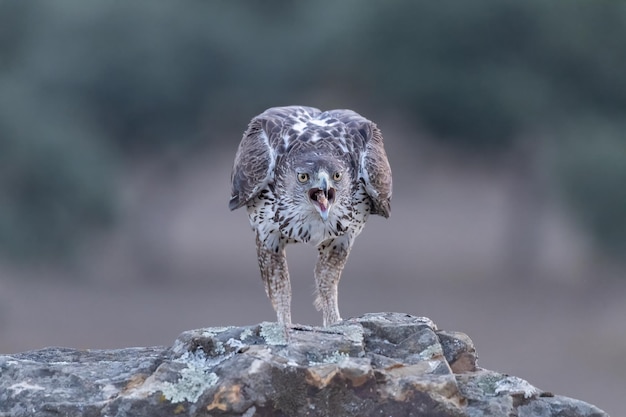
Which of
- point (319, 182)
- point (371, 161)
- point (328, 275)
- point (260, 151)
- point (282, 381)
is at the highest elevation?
point (260, 151)

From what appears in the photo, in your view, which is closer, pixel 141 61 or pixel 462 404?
pixel 462 404

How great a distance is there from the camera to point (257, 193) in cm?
776

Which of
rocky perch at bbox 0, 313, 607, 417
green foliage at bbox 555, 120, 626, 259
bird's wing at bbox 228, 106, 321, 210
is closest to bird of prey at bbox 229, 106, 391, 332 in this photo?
bird's wing at bbox 228, 106, 321, 210

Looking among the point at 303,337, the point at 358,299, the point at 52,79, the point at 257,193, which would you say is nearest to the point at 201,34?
the point at 52,79

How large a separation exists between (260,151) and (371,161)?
0.73 metres

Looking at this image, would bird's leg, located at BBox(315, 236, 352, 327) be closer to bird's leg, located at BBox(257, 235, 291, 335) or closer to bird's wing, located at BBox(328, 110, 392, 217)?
bird's leg, located at BBox(257, 235, 291, 335)

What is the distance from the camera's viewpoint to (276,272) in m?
8.09

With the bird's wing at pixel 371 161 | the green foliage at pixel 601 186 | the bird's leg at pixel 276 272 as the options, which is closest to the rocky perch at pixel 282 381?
the bird's wing at pixel 371 161

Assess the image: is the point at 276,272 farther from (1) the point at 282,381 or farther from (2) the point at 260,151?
(1) the point at 282,381

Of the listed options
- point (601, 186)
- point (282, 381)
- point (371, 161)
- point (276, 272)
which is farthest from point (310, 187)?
point (601, 186)

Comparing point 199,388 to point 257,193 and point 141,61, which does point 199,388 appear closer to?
point 257,193

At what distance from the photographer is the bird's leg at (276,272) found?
26.2ft

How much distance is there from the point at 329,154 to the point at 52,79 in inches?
548

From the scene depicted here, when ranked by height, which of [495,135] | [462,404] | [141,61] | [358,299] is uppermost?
[141,61]
